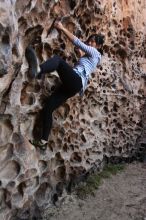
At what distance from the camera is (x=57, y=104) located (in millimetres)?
4348

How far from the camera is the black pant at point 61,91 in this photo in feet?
13.6

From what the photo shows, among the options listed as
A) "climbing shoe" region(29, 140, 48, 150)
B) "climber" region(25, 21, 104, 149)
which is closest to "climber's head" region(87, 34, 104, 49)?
"climber" region(25, 21, 104, 149)

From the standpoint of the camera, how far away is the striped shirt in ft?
14.2

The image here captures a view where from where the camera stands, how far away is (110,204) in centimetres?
511

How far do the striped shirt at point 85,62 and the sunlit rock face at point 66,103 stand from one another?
7.3 inches

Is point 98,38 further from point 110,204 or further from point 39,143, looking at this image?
point 110,204

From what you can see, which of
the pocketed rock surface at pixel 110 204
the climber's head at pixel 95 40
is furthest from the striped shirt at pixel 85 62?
the pocketed rock surface at pixel 110 204

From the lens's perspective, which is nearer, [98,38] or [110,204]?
[98,38]

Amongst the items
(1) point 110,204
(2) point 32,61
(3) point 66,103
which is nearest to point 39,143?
(3) point 66,103

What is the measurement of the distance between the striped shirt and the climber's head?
0.36 metres

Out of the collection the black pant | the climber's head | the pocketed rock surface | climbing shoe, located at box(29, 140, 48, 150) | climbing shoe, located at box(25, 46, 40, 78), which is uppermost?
the climber's head

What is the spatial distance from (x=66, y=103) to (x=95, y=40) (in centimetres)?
71

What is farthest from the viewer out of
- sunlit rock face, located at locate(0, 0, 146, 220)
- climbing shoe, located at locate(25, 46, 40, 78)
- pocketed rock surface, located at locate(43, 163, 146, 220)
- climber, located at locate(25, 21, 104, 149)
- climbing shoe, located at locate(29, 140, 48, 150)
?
pocketed rock surface, located at locate(43, 163, 146, 220)

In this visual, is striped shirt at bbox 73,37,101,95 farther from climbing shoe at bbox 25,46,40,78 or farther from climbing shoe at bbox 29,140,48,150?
climbing shoe at bbox 29,140,48,150
